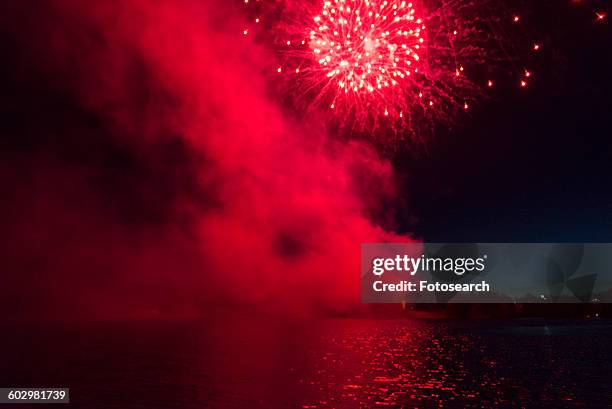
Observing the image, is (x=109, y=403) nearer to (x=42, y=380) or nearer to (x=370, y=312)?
(x=42, y=380)

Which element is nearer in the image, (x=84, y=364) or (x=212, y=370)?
(x=212, y=370)

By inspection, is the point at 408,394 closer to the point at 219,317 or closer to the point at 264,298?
the point at 264,298

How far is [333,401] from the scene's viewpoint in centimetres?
2011

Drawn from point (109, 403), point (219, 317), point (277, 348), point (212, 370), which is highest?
point (219, 317)

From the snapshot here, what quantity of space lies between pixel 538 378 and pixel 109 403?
19789 millimetres

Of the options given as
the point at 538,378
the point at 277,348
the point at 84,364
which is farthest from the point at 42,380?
the point at 538,378

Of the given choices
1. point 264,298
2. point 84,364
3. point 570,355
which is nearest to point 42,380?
point 84,364

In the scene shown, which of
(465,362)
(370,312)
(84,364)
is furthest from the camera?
(370,312)

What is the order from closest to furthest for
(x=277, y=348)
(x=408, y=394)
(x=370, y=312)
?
(x=408, y=394) → (x=277, y=348) → (x=370, y=312)

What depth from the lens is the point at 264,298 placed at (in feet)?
269

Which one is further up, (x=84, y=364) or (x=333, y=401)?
(x=84, y=364)

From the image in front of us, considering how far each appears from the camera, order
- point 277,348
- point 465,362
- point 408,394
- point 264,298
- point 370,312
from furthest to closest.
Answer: point 370,312 < point 264,298 < point 277,348 < point 465,362 < point 408,394

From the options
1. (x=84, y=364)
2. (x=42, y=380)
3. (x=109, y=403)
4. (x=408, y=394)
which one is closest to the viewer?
(x=109, y=403)

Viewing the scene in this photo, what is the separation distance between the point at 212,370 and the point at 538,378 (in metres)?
15.4
